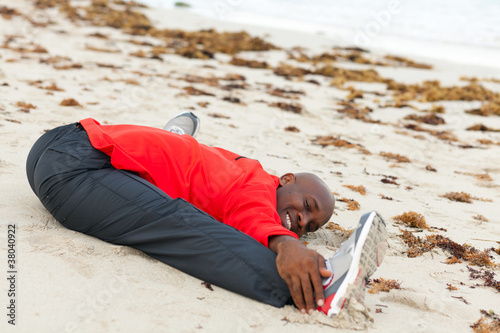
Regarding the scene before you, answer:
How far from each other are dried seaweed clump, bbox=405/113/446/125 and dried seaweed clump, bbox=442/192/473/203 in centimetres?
287

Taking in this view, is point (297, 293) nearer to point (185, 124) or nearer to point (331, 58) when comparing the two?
point (185, 124)

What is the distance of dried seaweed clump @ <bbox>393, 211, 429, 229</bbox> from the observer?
3.13 metres

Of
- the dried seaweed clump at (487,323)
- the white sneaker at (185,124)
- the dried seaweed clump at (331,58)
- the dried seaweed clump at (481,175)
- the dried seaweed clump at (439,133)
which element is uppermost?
the dried seaweed clump at (331,58)

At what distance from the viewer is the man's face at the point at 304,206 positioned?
8.21ft

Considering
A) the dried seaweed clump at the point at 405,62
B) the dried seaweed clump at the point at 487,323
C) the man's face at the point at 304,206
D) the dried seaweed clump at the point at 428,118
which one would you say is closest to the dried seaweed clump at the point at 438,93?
the dried seaweed clump at the point at 428,118

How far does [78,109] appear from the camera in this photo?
501cm

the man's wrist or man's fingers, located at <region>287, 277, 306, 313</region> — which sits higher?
the man's wrist

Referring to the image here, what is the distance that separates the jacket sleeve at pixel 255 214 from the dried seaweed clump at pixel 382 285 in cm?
46

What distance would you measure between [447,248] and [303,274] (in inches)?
51.5

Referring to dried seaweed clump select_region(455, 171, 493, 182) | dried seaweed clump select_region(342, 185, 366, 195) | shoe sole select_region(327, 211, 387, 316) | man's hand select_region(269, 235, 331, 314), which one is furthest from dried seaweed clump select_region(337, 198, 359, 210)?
dried seaweed clump select_region(455, 171, 493, 182)

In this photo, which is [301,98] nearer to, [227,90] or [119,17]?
[227,90]

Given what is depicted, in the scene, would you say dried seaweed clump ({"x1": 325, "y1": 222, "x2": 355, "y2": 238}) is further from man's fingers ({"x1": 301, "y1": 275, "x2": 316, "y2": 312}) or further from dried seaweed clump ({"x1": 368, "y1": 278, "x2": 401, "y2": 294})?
man's fingers ({"x1": 301, "y1": 275, "x2": 316, "y2": 312})

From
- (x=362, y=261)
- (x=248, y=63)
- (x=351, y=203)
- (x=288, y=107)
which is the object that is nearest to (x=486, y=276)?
(x=362, y=261)

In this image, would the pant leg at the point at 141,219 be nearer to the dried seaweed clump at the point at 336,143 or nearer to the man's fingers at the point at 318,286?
the man's fingers at the point at 318,286
